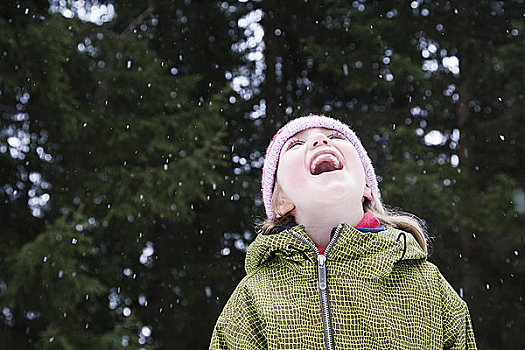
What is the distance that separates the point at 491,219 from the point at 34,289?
188 inches

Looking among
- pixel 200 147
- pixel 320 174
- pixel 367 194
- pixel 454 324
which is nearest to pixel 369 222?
pixel 367 194

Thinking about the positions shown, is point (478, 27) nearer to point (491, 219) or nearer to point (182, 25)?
point (491, 219)

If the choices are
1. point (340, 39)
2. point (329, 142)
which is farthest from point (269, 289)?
point (340, 39)

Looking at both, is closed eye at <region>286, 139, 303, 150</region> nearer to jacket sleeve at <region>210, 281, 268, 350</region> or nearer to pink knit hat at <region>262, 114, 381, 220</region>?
pink knit hat at <region>262, 114, 381, 220</region>

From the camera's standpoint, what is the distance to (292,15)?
7855 millimetres

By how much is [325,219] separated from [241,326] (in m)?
0.38

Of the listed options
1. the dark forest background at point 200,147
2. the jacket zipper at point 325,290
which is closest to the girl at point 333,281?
the jacket zipper at point 325,290

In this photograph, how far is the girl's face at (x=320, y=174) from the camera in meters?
1.52

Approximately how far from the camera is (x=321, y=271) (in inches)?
57.0

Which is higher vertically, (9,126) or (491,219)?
(9,126)

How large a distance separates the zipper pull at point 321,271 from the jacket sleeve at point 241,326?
0.19m

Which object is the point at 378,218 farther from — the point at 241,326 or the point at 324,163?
the point at 241,326

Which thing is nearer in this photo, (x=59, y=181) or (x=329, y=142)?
(x=329, y=142)

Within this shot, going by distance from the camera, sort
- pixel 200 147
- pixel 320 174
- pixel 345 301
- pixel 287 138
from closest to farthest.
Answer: pixel 345 301 < pixel 320 174 < pixel 287 138 < pixel 200 147
